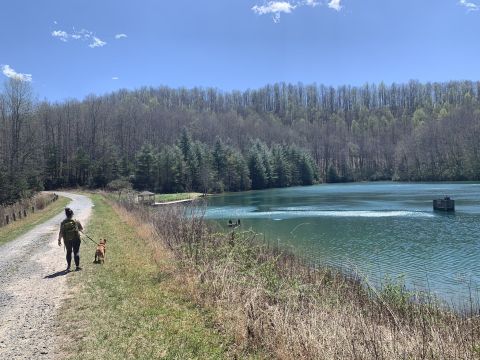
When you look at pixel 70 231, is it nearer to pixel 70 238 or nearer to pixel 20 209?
pixel 70 238

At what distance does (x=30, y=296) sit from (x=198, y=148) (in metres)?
90.7

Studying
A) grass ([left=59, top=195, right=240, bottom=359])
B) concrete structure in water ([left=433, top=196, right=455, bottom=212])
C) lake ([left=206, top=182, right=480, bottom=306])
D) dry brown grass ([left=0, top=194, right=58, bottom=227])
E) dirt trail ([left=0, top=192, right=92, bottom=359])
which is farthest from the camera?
concrete structure in water ([left=433, top=196, right=455, bottom=212])

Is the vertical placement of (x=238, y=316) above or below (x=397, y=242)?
above

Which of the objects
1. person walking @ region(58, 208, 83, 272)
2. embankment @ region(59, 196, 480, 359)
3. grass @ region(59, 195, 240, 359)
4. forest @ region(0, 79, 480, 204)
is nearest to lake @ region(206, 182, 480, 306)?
embankment @ region(59, 196, 480, 359)

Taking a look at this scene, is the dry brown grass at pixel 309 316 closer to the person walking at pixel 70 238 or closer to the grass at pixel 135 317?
the grass at pixel 135 317

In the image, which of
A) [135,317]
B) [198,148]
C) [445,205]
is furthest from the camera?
[198,148]

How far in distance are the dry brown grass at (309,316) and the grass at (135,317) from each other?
1.43ft

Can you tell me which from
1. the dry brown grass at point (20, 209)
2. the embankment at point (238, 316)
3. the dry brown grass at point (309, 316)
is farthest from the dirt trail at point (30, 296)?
the dry brown grass at point (20, 209)

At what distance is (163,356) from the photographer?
6.82m

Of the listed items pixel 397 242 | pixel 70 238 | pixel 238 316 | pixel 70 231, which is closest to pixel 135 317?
pixel 238 316

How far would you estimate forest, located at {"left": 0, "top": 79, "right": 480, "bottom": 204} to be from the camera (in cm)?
7344

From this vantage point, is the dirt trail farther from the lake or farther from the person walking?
the lake

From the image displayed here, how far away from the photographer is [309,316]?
26.4ft

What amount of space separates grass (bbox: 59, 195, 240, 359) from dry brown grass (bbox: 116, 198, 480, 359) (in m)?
0.44
